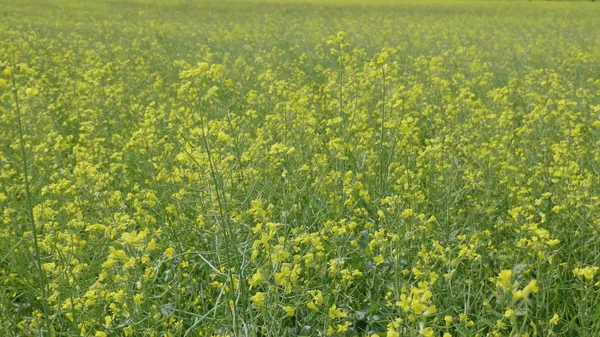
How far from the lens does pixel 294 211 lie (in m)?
3.13

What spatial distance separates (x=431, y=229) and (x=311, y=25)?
12674 mm

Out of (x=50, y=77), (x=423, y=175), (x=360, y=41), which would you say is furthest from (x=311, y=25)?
(x=423, y=175)

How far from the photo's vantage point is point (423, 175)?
145 inches

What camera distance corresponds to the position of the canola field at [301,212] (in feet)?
7.44

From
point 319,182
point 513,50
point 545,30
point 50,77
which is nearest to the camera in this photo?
point 319,182

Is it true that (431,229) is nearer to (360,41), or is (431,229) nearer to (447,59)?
(447,59)

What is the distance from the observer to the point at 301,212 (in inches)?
133

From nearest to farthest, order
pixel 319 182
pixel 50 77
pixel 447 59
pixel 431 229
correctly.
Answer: pixel 431 229 < pixel 319 182 < pixel 50 77 < pixel 447 59

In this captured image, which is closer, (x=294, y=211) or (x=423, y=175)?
(x=294, y=211)

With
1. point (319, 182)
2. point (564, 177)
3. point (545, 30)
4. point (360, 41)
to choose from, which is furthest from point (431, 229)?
point (545, 30)

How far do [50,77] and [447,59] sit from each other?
16.6 feet

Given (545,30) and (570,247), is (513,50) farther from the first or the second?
(570,247)

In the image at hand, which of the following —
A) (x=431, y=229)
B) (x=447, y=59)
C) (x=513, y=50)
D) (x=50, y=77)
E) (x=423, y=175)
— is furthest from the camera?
(x=513, y=50)

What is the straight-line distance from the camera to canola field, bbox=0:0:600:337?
227 centimetres
